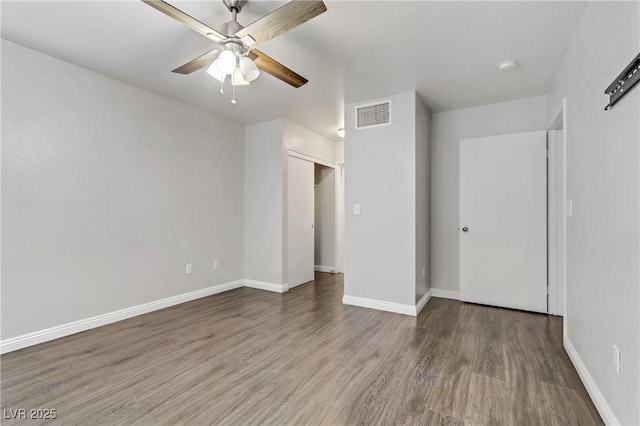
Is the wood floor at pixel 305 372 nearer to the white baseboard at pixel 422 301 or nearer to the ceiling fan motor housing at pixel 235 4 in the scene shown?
the white baseboard at pixel 422 301

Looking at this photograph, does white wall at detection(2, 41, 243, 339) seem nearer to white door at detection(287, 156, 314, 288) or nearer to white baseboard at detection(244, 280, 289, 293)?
white baseboard at detection(244, 280, 289, 293)

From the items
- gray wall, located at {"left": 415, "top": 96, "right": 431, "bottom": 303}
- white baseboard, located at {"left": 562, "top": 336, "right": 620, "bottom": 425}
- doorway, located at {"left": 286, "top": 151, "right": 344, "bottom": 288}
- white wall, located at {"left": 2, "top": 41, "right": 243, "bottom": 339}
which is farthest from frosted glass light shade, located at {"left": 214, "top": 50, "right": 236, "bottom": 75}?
white baseboard, located at {"left": 562, "top": 336, "right": 620, "bottom": 425}

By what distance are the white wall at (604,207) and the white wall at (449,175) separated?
149 centimetres

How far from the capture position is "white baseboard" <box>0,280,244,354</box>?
2516 mm

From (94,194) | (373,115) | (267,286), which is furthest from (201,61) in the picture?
(267,286)

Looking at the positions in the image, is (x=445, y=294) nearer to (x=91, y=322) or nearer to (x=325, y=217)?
(x=325, y=217)

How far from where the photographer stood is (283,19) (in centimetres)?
178

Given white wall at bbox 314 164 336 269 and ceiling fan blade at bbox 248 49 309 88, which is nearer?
ceiling fan blade at bbox 248 49 309 88

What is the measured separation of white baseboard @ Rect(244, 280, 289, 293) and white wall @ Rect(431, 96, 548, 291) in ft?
6.92

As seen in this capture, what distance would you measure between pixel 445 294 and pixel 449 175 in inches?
63.9

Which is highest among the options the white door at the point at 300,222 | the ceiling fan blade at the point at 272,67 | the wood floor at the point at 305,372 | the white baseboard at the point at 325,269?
the ceiling fan blade at the point at 272,67

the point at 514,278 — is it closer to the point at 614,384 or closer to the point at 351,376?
the point at 614,384

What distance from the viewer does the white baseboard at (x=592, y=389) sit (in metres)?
1.60

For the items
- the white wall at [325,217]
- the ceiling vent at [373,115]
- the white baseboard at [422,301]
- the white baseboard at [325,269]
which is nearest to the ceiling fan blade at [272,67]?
the ceiling vent at [373,115]
